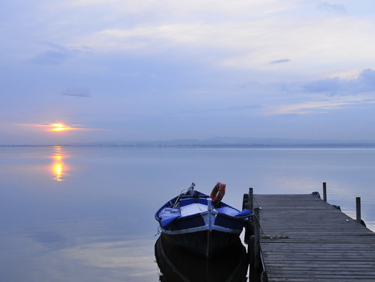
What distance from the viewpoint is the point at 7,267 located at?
1175 centimetres

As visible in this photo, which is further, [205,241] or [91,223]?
[91,223]

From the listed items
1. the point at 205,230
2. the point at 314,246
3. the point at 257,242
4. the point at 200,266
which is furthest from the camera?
the point at 200,266

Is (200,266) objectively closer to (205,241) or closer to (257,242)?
(205,241)

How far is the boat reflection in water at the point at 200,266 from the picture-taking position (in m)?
11.2

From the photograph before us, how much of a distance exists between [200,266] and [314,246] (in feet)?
12.2

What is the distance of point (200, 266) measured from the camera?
38.1 ft

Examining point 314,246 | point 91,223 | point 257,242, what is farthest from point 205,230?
point 91,223

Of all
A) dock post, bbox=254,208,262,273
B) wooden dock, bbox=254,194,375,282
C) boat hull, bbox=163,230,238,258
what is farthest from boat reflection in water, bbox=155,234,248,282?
wooden dock, bbox=254,194,375,282

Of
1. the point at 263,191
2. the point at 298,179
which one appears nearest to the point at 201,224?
the point at 263,191

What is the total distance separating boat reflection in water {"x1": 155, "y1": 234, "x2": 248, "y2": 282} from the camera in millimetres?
11195

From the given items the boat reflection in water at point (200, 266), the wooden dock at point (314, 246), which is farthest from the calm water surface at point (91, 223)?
the wooden dock at point (314, 246)

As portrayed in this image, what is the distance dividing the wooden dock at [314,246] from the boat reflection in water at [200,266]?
1527mm

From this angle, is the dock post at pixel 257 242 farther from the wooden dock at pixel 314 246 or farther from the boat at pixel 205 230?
the boat at pixel 205 230

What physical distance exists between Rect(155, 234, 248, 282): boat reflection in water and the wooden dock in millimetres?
1527
